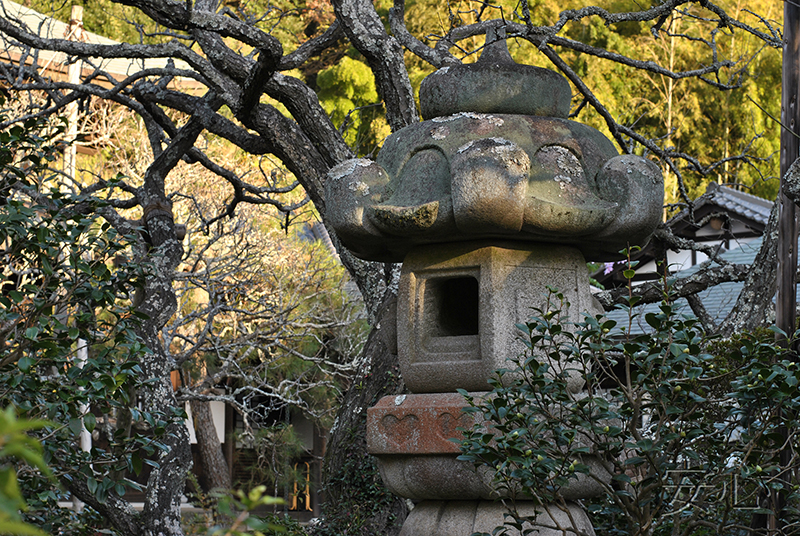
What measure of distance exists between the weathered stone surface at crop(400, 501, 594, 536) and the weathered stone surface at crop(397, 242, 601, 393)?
1.43 ft

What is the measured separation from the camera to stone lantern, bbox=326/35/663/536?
2.90 m

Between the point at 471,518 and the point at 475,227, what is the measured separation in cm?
107

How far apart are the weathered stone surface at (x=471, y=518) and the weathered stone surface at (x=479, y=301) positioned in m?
0.44

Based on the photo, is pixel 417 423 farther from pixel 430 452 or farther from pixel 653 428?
pixel 653 428

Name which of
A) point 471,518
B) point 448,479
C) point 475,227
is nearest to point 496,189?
point 475,227

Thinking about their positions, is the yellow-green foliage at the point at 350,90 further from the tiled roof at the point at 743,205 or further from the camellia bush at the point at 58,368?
the camellia bush at the point at 58,368

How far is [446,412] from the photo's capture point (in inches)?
116

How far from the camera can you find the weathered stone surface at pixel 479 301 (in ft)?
9.92

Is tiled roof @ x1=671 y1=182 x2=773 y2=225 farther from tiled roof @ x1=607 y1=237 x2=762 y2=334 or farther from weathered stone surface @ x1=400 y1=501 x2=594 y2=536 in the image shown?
weathered stone surface @ x1=400 y1=501 x2=594 y2=536

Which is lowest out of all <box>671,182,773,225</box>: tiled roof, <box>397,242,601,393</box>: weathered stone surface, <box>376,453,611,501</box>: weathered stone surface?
<box>376,453,611,501</box>: weathered stone surface

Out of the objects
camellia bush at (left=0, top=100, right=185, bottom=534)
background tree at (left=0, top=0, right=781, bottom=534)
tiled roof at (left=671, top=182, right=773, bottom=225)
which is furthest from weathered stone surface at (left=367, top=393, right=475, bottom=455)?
tiled roof at (left=671, top=182, right=773, bottom=225)

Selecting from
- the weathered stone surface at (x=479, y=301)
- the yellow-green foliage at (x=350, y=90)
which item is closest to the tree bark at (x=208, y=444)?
the yellow-green foliage at (x=350, y=90)

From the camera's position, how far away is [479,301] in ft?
10.1

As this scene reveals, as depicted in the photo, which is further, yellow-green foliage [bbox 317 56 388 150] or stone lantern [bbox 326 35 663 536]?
yellow-green foliage [bbox 317 56 388 150]
